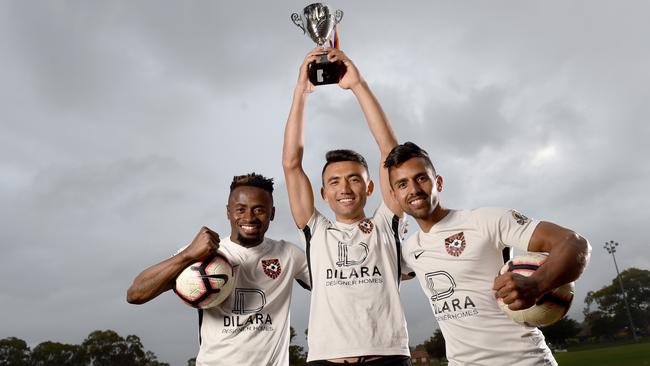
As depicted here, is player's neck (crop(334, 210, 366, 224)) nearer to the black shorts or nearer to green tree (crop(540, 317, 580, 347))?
the black shorts

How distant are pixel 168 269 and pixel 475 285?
284 cm

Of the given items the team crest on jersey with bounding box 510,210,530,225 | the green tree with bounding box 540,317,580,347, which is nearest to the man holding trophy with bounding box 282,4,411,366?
the team crest on jersey with bounding box 510,210,530,225

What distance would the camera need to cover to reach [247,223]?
220 inches

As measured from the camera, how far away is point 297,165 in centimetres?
591

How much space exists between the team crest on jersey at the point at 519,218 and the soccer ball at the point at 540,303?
0.40 metres

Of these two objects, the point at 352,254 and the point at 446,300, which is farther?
the point at 352,254

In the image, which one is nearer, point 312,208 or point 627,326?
point 312,208

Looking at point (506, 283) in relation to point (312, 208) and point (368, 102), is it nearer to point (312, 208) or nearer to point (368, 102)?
point (312, 208)

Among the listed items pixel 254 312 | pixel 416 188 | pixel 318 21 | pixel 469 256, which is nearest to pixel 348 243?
pixel 416 188

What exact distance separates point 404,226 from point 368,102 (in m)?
1.57


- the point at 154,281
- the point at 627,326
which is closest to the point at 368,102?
the point at 154,281

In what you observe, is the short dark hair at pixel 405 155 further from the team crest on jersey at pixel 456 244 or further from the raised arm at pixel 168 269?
the raised arm at pixel 168 269

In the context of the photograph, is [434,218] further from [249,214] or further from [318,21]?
[318,21]

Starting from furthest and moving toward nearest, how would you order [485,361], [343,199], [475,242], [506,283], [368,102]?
1. [368,102]
2. [343,199]
3. [475,242]
4. [485,361]
5. [506,283]
